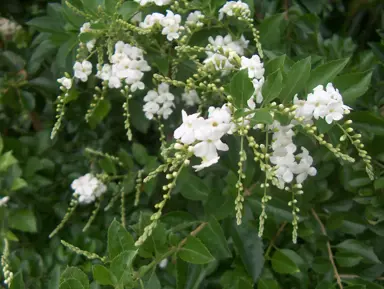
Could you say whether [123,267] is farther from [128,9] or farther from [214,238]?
[128,9]

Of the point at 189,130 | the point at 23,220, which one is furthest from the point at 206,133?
the point at 23,220

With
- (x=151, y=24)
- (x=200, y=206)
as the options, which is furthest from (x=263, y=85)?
(x=200, y=206)

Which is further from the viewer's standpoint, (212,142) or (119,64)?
(119,64)

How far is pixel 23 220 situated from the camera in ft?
5.46

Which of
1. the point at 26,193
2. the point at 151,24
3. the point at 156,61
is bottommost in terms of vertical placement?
the point at 26,193

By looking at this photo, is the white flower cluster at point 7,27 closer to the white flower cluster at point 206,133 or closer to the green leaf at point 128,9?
the green leaf at point 128,9

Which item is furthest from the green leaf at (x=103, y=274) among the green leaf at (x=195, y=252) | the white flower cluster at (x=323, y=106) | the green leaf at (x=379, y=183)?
the green leaf at (x=379, y=183)

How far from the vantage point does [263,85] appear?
1086 millimetres

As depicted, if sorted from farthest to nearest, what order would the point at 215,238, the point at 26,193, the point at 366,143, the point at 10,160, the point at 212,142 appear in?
the point at 26,193 < the point at 10,160 < the point at 366,143 < the point at 215,238 < the point at 212,142

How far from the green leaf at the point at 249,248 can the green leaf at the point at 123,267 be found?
400mm

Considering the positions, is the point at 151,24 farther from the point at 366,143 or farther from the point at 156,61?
the point at 366,143

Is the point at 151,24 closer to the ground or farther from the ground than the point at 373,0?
farther from the ground

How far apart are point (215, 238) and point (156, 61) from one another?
53cm

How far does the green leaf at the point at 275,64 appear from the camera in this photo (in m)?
1.14
